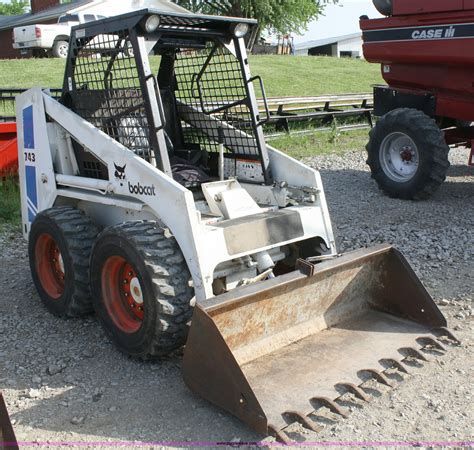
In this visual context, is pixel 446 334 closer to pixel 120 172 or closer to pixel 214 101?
pixel 120 172

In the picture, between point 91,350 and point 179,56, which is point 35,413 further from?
point 179,56

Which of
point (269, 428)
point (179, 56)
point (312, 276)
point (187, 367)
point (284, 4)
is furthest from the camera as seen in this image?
point (284, 4)

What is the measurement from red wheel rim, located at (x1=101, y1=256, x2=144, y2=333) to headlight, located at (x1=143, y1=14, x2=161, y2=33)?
5.00 feet

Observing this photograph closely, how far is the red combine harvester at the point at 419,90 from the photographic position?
7695 mm

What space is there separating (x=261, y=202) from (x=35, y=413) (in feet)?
7.26

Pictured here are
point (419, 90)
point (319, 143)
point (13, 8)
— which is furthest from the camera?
point (13, 8)

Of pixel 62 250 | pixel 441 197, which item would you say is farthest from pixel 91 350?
pixel 441 197

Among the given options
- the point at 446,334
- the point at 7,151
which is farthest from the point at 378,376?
the point at 7,151

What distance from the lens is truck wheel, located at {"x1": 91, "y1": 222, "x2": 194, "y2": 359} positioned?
3.80 m

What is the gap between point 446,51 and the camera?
7734 mm

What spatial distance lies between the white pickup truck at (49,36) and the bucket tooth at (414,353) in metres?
23.9

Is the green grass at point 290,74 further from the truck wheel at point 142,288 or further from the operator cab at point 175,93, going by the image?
the truck wheel at point 142,288

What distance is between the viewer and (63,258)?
4609mm

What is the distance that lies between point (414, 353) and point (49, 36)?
25920 millimetres
